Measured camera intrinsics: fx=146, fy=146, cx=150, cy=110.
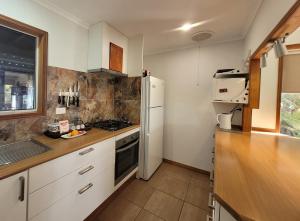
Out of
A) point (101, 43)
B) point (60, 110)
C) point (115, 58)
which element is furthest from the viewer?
point (115, 58)

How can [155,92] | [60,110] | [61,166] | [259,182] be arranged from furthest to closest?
[155,92] → [60,110] → [61,166] → [259,182]

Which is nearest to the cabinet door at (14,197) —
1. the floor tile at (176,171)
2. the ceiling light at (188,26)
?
the floor tile at (176,171)

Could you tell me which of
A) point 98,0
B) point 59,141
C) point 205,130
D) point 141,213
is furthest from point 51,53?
point 205,130

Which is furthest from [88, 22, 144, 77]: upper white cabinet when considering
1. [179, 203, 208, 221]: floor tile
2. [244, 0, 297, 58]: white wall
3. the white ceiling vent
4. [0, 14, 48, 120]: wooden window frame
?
[179, 203, 208, 221]: floor tile

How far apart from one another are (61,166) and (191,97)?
87.5 inches

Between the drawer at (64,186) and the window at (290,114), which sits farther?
the window at (290,114)

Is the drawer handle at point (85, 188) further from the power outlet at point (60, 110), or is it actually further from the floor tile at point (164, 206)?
the power outlet at point (60, 110)

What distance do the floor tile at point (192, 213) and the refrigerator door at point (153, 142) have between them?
73cm

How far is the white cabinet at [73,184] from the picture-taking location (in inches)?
39.9

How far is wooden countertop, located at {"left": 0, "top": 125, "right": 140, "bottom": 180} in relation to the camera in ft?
2.89

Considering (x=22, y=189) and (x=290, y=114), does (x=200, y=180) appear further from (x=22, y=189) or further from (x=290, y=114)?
(x=22, y=189)

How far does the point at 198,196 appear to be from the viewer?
2002 millimetres

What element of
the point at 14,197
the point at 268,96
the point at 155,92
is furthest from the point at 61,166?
the point at 268,96

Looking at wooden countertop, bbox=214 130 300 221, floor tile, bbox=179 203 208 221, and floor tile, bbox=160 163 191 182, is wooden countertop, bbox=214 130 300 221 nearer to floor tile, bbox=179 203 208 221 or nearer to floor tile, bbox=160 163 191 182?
floor tile, bbox=179 203 208 221
